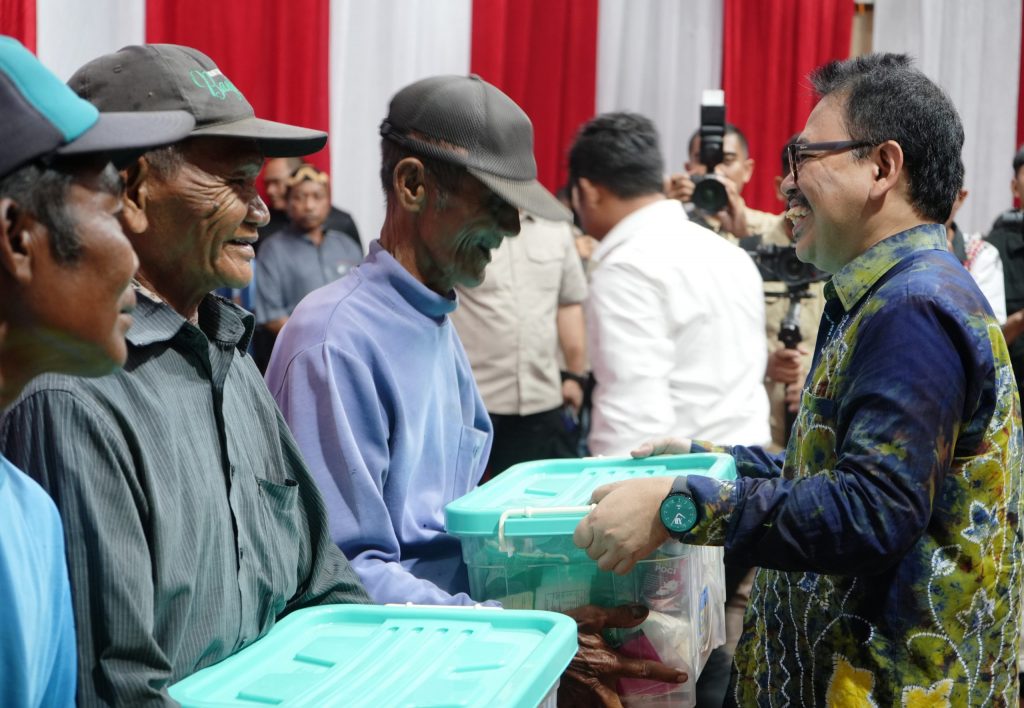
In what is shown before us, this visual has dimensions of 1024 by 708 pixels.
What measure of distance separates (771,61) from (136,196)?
5090 mm

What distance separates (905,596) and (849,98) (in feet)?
2.31

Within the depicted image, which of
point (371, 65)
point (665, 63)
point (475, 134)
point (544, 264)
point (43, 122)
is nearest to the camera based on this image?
point (43, 122)

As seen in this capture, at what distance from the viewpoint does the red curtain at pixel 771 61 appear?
588 centimetres

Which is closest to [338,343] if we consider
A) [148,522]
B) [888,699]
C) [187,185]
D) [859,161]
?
[187,185]

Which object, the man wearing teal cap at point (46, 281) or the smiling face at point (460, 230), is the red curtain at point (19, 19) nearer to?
the smiling face at point (460, 230)

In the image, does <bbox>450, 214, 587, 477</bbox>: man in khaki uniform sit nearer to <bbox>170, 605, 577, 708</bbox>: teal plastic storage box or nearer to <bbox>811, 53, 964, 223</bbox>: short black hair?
<bbox>811, 53, 964, 223</bbox>: short black hair

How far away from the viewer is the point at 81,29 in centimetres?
425

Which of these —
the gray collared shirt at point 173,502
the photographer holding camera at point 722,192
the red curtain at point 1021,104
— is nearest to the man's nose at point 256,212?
the gray collared shirt at point 173,502

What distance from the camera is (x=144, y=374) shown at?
1.24 meters

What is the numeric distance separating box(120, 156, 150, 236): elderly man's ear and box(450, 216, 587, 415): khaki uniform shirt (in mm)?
2975

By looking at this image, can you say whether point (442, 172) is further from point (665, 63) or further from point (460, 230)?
point (665, 63)

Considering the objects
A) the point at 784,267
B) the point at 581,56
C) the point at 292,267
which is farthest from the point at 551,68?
the point at 784,267

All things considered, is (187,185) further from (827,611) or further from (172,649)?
(827,611)

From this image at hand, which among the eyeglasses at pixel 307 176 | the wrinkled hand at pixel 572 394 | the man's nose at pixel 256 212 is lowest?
the wrinkled hand at pixel 572 394
